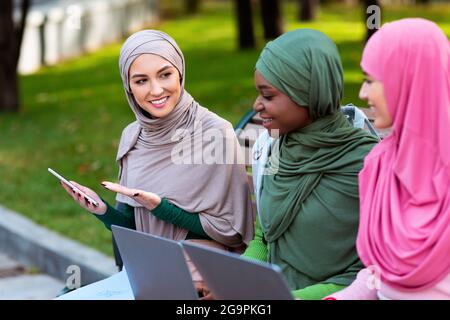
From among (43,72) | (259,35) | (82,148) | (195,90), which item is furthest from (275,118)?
(259,35)

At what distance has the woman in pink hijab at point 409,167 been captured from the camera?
253 centimetres

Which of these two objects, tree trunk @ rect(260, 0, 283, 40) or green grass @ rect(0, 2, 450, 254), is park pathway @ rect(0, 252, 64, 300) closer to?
green grass @ rect(0, 2, 450, 254)

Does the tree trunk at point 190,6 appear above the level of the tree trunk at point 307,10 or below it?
below

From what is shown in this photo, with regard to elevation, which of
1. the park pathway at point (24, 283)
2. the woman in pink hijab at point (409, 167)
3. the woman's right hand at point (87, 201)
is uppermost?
the woman in pink hijab at point (409, 167)

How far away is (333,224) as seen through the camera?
9.63 feet

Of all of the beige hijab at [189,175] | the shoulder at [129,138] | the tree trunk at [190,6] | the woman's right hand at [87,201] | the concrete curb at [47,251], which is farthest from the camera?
the tree trunk at [190,6]

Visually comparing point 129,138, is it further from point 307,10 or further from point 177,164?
point 307,10

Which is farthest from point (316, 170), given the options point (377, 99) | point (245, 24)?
point (245, 24)

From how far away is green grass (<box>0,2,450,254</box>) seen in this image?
7.00 m

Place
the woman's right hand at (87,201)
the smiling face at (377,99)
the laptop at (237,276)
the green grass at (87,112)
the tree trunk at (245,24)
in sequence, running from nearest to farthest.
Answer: the laptop at (237,276)
the smiling face at (377,99)
the woman's right hand at (87,201)
the green grass at (87,112)
the tree trunk at (245,24)

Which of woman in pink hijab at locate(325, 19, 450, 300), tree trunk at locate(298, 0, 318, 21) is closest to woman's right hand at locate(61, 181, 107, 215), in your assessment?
woman in pink hijab at locate(325, 19, 450, 300)

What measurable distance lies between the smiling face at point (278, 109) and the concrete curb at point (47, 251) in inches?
109

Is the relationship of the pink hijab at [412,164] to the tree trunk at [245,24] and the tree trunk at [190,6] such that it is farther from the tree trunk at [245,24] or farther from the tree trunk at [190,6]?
the tree trunk at [190,6]

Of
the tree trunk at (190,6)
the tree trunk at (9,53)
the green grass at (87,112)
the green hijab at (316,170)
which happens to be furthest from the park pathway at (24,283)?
the tree trunk at (190,6)
